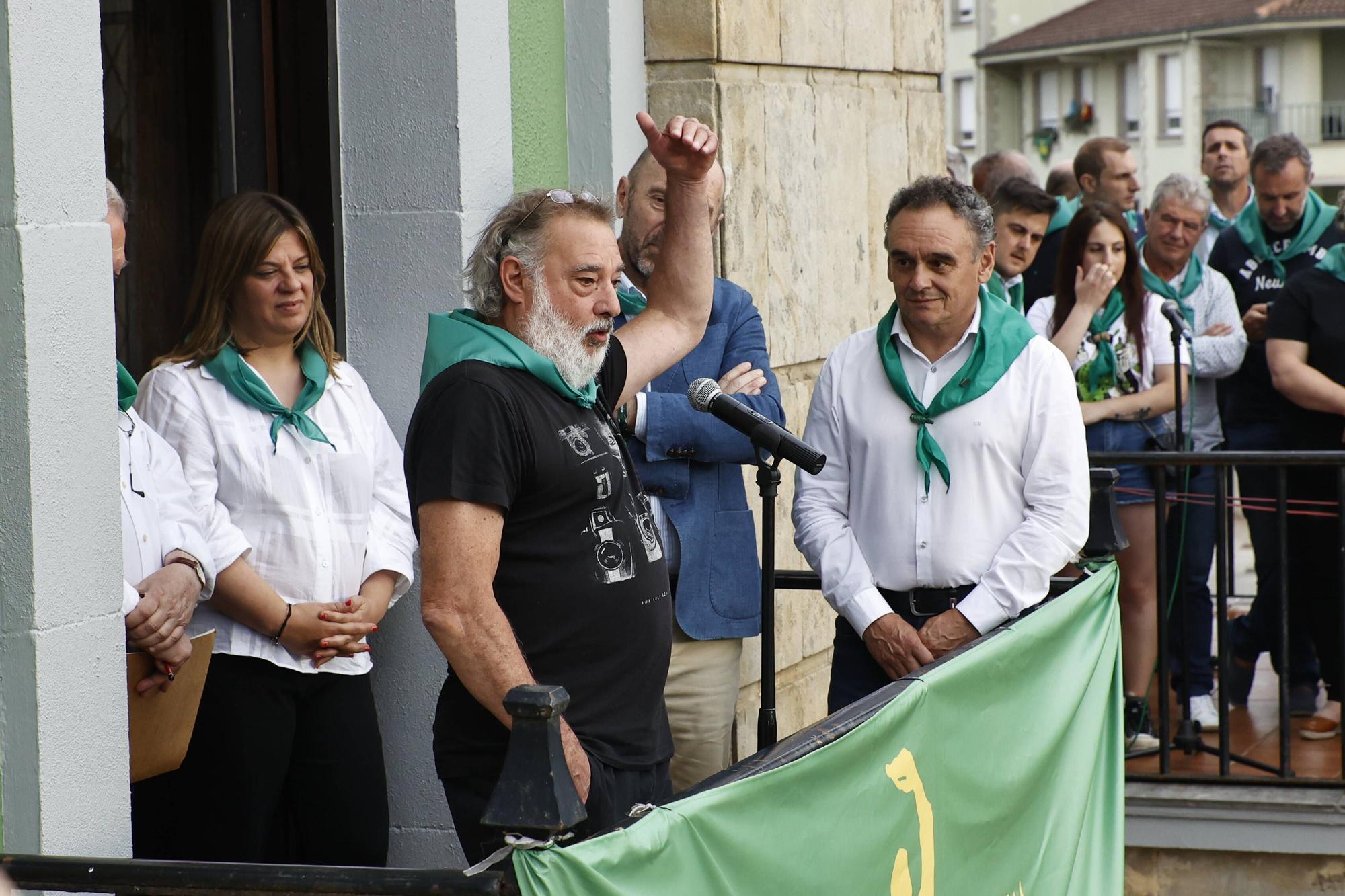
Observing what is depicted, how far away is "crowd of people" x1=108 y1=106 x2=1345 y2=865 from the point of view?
3.05m

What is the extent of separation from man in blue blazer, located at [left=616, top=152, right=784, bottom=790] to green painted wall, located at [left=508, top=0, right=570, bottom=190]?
0.93ft

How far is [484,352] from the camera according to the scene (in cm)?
307

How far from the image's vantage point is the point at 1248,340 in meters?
7.00

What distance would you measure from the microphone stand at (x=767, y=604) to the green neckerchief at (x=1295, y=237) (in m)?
4.36

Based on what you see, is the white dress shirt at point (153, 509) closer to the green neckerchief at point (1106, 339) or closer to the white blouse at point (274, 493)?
the white blouse at point (274, 493)

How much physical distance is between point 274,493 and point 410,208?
965mm

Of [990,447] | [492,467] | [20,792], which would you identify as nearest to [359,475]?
[492,467]

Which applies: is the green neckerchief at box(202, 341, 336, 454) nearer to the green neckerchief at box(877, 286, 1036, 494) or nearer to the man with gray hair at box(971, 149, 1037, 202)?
the green neckerchief at box(877, 286, 1036, 494)

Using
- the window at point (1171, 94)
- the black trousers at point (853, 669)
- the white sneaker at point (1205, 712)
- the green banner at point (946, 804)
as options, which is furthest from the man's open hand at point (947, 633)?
the window at point (1171, 94)

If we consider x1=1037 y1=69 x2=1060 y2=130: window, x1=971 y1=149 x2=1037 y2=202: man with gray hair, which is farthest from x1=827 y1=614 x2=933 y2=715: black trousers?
x1=1037 y1=69 x2=1060 y2=130: window

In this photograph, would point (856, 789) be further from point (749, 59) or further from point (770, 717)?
point (749, 59)

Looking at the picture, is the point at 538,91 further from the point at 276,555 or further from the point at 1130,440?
the point at 1130,440

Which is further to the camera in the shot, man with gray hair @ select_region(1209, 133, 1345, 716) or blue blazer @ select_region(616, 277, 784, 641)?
man with gray hair @ select_region(1209, 133, 1345, 716)

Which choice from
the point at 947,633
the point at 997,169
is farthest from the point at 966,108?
the point at 947,633
